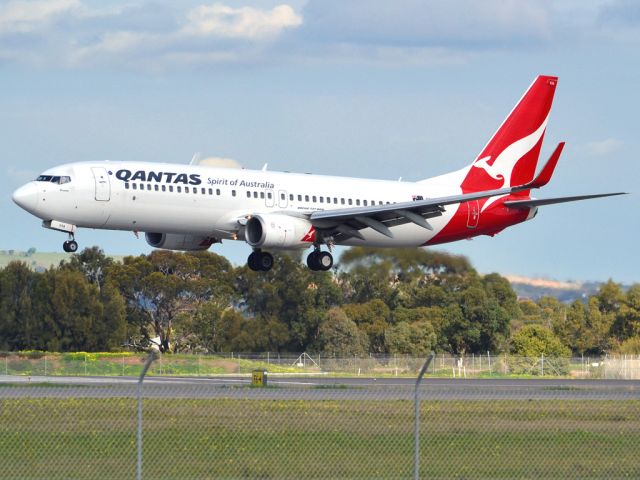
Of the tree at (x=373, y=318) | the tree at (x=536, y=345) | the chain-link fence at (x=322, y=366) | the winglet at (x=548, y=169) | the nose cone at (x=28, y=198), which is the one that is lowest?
the chain-link fence at (x=322, y=366)

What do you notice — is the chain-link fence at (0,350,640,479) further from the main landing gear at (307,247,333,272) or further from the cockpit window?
the main landing gear at (307,247,333,272)

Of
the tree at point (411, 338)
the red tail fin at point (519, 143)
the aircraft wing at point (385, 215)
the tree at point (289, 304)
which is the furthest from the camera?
the tree at point (289, 304)

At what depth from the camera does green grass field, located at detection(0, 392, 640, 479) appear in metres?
24.5

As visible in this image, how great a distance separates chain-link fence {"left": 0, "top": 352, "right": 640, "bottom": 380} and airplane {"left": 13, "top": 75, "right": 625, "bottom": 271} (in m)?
8.62

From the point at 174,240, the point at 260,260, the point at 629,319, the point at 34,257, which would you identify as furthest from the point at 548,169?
the point at 34,257

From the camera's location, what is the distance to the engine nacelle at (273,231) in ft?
174

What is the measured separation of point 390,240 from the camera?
2349 inches

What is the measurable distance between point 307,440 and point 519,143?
39.8 metres

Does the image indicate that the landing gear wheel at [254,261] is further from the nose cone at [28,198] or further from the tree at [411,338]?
the tree at [411,338]

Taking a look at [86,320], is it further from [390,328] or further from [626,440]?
[626,440]

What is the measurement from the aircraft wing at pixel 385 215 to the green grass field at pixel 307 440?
18.7 m

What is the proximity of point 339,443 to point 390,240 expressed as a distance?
3230cm

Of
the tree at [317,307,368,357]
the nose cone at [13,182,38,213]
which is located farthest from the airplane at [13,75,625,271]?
the tree at [317,307,368,357]

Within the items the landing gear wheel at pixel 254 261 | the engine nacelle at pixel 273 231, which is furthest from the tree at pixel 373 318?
the engine nacelle at pixel 273 231
